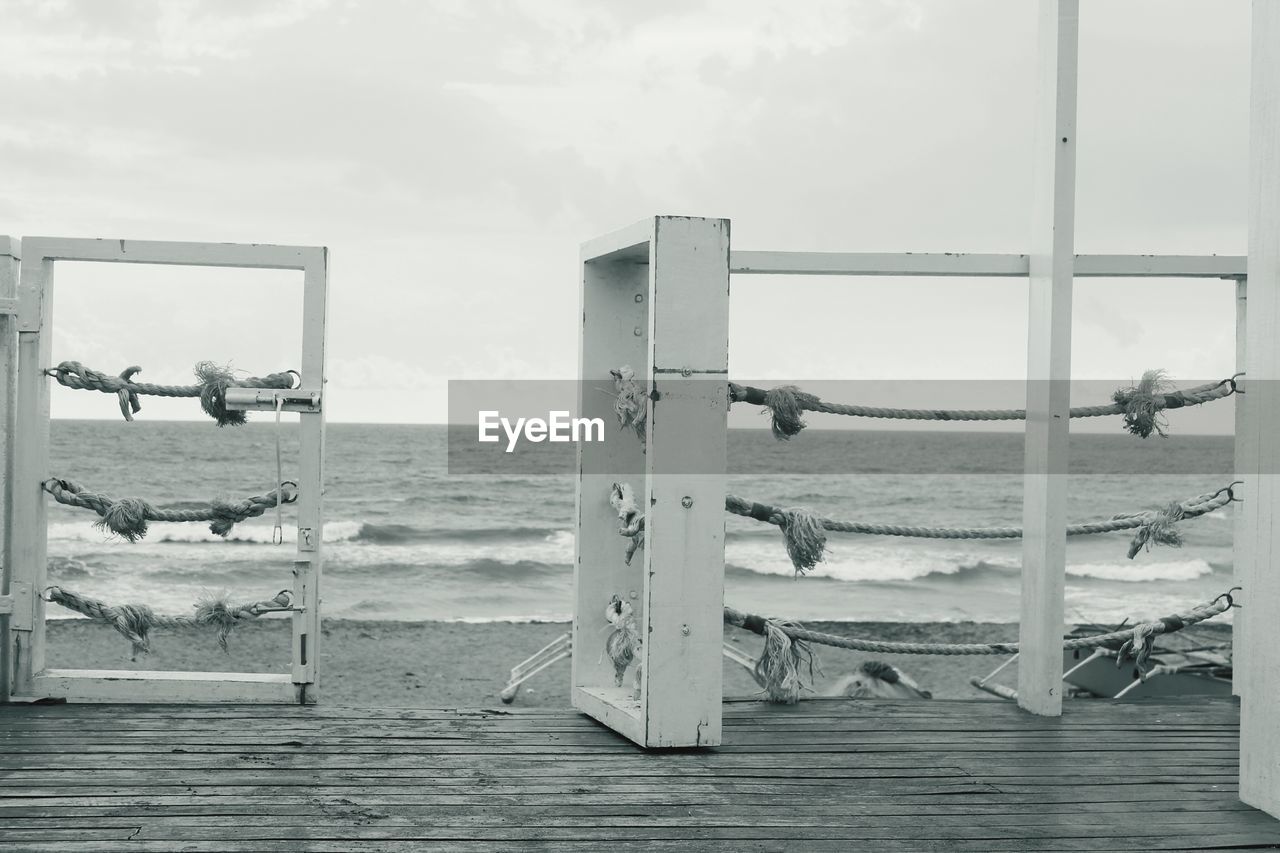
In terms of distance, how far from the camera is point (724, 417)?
137 inches

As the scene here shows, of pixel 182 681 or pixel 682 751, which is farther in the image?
pixel 182 681

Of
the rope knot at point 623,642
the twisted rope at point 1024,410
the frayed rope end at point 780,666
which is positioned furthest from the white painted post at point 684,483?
the frayed rope end at point 780,666

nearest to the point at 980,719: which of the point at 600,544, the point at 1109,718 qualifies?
the point at 1109,718

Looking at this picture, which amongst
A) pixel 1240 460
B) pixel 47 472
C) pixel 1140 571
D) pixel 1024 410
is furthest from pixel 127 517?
pixel 1140 571

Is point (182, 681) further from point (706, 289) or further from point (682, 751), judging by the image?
point (706, 289)

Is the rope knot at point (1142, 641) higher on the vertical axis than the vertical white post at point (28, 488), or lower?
lower

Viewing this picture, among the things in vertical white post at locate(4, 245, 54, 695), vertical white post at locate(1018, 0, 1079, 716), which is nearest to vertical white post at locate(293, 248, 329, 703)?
vertical white post at locate(4, 245, 54, 695)

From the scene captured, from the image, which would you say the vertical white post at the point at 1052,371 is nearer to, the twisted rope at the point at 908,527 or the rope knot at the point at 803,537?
the twisted rope at the point at 908,527

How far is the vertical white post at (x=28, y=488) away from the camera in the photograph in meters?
3.85

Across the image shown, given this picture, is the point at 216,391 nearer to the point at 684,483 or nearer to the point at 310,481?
the point at 310,481

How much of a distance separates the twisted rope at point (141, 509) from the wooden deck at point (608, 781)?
0.59m

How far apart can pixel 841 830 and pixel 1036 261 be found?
205cm

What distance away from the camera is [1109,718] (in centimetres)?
391

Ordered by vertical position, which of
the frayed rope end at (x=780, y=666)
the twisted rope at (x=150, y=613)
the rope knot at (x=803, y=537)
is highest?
the rope knot at (x=803, y=537)
